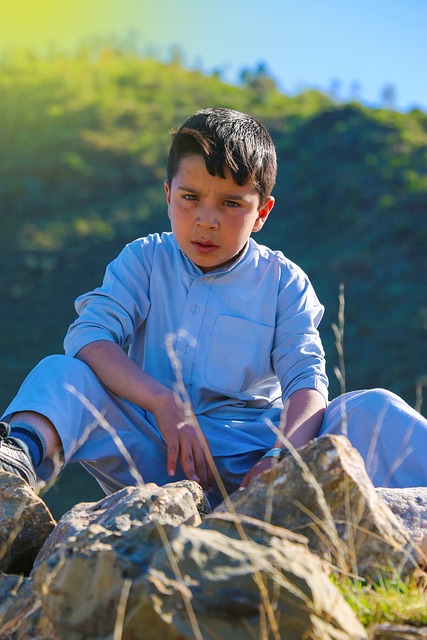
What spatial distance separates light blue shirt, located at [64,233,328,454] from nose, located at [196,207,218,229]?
26 centimetres

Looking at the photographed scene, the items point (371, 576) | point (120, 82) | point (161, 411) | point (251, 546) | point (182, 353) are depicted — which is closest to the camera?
point (251, 546)

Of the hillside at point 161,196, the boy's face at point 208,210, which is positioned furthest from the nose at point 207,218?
the hillside at point 161,196

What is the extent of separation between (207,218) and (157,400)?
1.99 feet

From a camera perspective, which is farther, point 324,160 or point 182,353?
point 324,160

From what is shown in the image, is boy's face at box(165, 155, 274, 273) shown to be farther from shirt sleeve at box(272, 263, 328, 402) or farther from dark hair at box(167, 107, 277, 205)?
shirt sleeve at box(272, 263, 328, 402)

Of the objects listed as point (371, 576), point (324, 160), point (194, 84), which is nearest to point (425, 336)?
point (324, 160)

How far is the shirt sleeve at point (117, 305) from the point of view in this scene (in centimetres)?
318

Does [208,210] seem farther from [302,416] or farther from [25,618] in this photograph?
[25,618]

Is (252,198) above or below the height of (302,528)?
above

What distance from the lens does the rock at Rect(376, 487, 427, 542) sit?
98.2 inches

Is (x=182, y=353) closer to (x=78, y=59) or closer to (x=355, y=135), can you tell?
(x=355, y=135)

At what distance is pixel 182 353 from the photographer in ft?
10.6

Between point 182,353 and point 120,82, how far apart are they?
653 inches

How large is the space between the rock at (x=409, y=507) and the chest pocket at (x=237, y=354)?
82 centimetres
